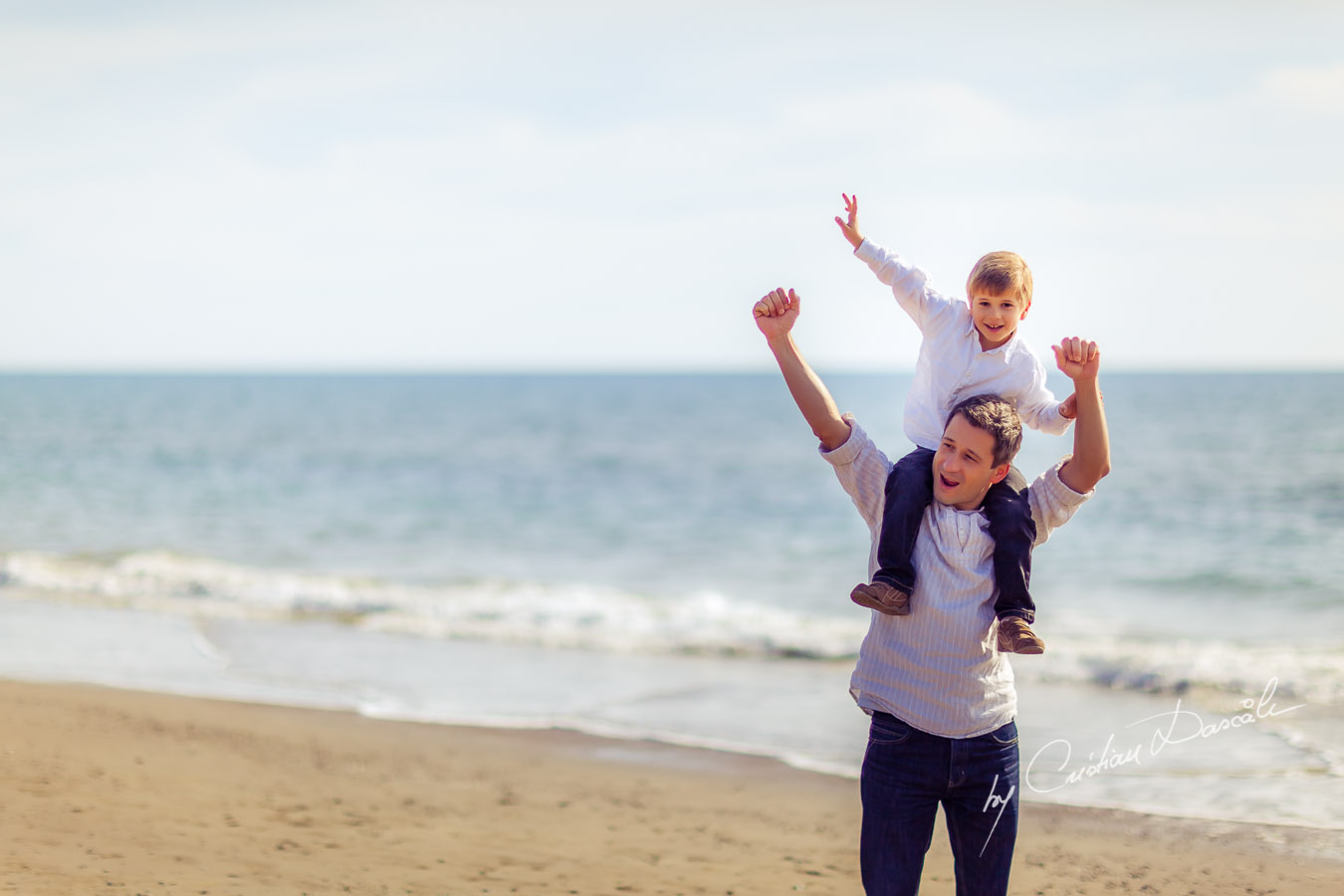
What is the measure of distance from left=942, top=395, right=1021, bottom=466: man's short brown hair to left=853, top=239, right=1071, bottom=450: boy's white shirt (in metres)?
0.19

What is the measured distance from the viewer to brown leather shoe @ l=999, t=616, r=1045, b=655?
8.30 ft

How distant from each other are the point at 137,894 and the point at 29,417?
59490 millimetres

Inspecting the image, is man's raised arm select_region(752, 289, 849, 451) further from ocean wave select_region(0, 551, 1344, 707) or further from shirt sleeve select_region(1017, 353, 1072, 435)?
ocean wave select_region(0, 551, 1344, 707)

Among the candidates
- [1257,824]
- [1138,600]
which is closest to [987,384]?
[1257,824]

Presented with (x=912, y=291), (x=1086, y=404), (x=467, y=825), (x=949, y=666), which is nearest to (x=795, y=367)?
(x=912, y=291)

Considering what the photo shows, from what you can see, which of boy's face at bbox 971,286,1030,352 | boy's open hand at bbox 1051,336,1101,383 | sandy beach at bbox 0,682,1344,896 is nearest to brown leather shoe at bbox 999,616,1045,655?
boy's open hand at bbox 1051,336,1101,383

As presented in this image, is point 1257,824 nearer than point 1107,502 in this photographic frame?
Yes

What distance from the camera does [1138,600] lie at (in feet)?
45.2

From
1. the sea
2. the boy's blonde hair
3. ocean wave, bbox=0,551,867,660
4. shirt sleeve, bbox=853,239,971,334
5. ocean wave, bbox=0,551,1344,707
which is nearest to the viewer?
the boy's blonde hair

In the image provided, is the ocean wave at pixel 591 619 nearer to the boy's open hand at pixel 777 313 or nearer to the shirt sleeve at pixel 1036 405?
the shirt sleeve at pixel 1036 405

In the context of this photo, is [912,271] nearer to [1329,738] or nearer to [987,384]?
[987,384]

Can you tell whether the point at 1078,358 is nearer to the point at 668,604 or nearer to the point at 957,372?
the point at 957,372

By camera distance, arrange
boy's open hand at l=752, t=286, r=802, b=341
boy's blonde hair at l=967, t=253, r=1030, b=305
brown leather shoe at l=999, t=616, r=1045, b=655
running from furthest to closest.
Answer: boy's blonde hair at l=967, t=253, r=1030, b=305 < boy's open hand at l=752, t=286, r=802, b=341 < brown leather shoe at l=999, t=616, r=1045, b=655

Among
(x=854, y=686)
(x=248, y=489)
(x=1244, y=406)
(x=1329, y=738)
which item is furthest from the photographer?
(x=1244, y=406)
